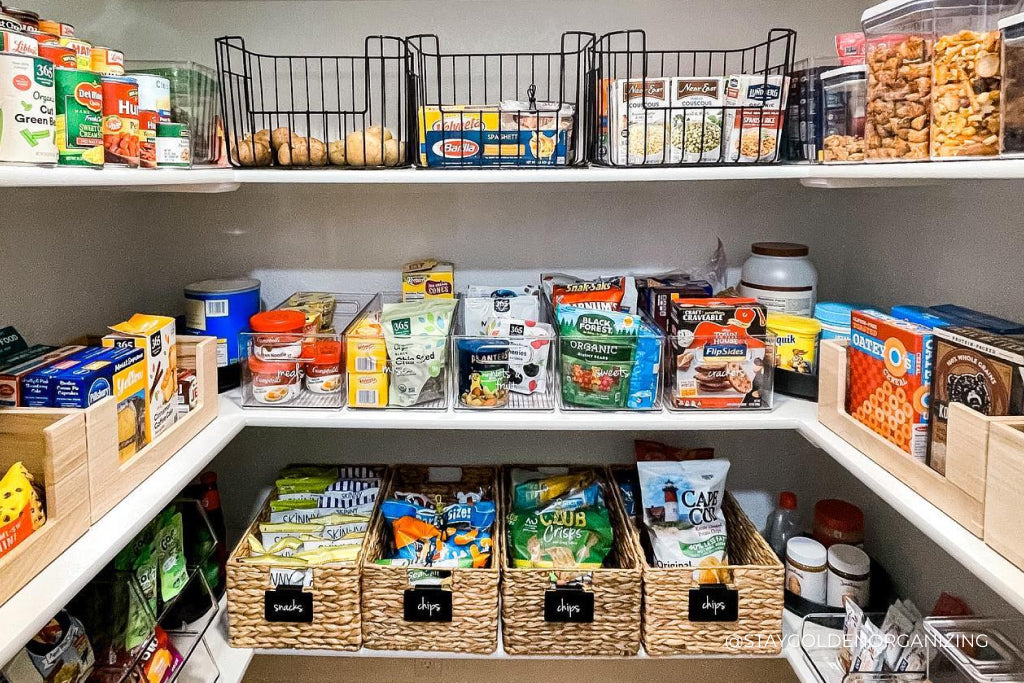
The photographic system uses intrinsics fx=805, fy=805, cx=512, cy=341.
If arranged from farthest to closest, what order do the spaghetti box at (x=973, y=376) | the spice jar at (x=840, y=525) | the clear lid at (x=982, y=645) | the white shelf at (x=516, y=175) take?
the spice jar at (x=840, y=525), the white shelf at (x=516, y=175), the clear lid at (x=982, y=645), the spaghetti box at (x=973, y=376)

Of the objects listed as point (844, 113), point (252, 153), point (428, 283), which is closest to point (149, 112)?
point (252, 153)

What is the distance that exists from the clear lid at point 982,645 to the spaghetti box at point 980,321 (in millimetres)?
467

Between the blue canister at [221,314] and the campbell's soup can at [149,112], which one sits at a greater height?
the campbell's soup can at [149,112]

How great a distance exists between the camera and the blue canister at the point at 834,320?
62.8 inches

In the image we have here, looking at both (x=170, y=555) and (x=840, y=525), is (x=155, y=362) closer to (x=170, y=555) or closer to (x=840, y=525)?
(x=170, y=555)

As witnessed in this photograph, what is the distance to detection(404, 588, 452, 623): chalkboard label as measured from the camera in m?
1.57

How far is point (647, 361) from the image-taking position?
5.21ft

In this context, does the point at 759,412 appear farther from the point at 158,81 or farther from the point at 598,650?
the point at 158,81

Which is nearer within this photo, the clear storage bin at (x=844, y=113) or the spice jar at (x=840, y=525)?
the clear storage bin at (x=844, y=113)

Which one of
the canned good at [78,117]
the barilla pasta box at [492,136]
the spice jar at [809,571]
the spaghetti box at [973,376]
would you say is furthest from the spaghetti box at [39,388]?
the spice jar at [809,571]

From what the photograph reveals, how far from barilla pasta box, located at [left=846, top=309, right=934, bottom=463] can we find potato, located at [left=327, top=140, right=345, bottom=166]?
1.02 meters

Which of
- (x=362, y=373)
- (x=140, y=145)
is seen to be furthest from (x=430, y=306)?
(x=140, y=145)

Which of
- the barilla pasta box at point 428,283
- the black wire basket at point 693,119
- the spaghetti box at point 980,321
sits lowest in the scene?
the spaghetti box at point 980,321

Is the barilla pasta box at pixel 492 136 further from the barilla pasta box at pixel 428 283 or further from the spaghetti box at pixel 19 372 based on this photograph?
the spaghetti box at pixel 19 372
